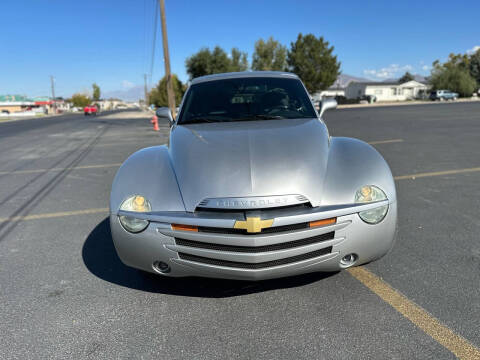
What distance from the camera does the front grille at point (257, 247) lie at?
2.13 metres

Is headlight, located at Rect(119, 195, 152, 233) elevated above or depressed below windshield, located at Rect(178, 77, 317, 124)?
below

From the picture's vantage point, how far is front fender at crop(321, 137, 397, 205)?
90.9 inches

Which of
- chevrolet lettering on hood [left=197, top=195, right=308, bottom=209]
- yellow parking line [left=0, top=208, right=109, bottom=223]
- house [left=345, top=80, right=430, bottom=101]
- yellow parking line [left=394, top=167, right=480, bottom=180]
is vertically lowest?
yellow parking line [left=0, top=208, right=109, bottom=223]

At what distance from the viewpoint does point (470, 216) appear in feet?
13.2

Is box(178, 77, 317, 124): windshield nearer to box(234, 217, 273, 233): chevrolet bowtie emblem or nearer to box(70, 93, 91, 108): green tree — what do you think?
box(234, 217, 273, 233): chevrolet bowtie emblem

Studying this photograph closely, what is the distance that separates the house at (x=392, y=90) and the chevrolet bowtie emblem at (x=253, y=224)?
268 ft

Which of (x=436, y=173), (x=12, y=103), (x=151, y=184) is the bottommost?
(x=436, y=173)

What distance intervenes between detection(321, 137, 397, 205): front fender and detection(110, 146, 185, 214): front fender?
103 cm

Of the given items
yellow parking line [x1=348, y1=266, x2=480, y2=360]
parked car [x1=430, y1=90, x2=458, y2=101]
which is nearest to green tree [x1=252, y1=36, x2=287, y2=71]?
parked car [x1=430, y1=90, x2=458, y2=101]

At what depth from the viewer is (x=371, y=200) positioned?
232cm

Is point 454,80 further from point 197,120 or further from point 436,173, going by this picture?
point 197,120

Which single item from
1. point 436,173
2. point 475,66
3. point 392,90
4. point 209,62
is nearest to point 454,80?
point 392,90

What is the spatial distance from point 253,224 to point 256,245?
13cm

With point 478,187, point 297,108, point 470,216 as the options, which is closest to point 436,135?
point 478,187
